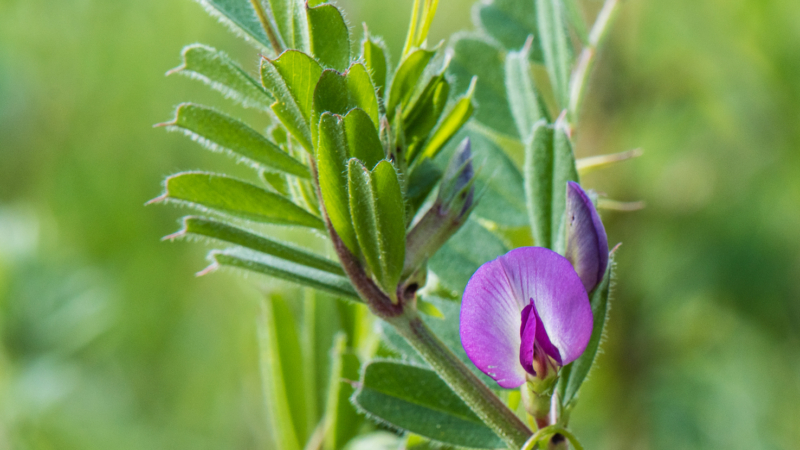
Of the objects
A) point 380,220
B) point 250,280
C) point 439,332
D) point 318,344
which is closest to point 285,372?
point 318,344

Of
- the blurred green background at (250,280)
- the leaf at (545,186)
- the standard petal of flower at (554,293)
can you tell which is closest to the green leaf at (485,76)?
the leaf at (545,186)

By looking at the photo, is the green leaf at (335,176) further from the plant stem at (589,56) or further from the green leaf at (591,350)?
the plant stem at (589,56)

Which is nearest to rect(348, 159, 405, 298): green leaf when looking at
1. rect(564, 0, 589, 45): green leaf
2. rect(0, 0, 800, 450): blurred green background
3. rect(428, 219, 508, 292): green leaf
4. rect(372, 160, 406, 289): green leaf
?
rect(372, 160, 406, 289): green leaf

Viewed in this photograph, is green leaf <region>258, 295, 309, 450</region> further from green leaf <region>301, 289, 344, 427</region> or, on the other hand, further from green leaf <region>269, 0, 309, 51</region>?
green leaf <region>269, 0, 309, 51</region>

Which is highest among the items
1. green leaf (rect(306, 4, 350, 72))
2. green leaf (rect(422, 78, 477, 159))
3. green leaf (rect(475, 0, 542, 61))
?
green leaf (rect(306, 4, 350, 72))

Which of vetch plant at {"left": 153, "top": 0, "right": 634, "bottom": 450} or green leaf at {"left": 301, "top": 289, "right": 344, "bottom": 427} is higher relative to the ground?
vetch plant at {"left": 153, "top": 0, "right": 634, "bottom": 450}

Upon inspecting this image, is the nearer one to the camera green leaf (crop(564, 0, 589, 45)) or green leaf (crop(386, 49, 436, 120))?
green leaf (crop(386, 49, 436, 120))

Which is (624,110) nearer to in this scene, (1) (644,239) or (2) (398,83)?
(1) (644,239)

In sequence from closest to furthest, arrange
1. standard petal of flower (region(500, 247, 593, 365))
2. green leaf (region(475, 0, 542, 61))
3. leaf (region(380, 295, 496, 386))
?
standard petal of flower (region(500, 247, 593, 365)) < leaf (region(380, 295, 496, 386)) < green leaf (region(475, 0, 542, 61))
